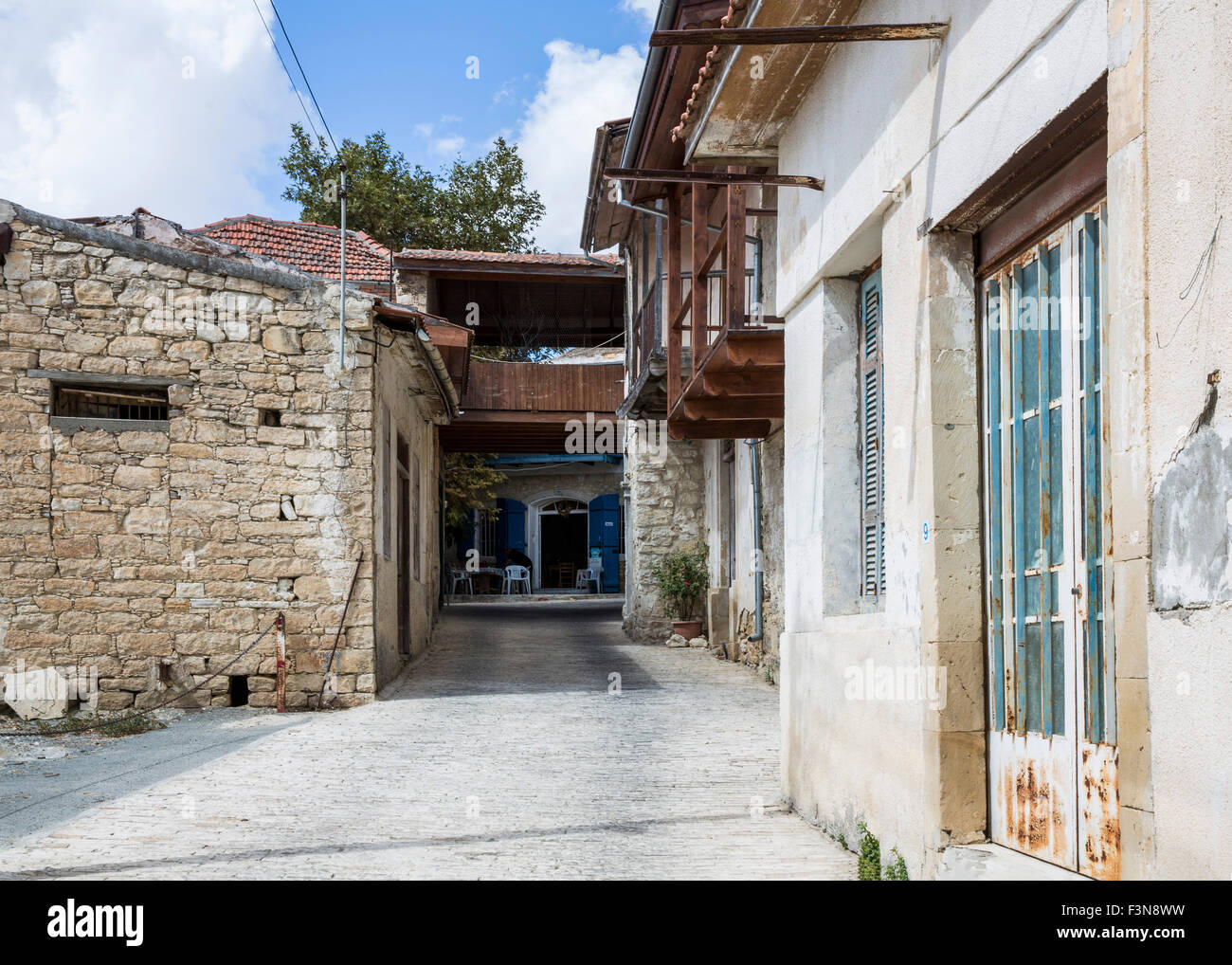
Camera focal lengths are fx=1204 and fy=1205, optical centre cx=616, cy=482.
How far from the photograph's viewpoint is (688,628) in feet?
52.0

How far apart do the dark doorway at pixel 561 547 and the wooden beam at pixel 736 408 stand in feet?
58.6

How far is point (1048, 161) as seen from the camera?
374 cm

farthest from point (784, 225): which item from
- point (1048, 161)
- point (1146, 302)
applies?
point (1146, 302)

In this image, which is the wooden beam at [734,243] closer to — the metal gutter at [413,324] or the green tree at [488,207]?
the metal gutter at [413,324]

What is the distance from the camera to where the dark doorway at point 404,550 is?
43.3 ft

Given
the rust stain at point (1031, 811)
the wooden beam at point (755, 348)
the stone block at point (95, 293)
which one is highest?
the stone block at point (95, 293)

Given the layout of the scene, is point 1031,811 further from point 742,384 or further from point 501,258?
point 501,258

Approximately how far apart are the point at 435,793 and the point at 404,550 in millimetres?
7325

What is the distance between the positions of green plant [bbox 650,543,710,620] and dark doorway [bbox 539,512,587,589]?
12544 mm

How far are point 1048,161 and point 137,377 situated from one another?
328 inches

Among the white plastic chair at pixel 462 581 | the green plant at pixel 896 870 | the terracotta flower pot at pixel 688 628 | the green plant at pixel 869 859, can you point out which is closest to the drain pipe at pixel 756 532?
the terracotta flower pot at pixel 688 628

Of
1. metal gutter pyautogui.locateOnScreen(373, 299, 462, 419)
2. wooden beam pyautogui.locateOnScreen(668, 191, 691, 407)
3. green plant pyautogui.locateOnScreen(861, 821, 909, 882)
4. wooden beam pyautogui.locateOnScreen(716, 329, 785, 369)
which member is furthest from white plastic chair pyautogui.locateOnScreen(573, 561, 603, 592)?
green plant pyautogui.locateOnScreen(861, 821, 909, 882)
